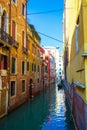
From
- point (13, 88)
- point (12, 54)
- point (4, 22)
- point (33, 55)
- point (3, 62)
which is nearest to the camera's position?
point (3, 62)

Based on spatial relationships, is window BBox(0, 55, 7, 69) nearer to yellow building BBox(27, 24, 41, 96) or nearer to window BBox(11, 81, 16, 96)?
window BBox(11, 81, 16, 96)

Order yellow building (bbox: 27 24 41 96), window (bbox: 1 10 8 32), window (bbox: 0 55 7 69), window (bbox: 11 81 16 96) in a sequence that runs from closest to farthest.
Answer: window (bbox: 0 55 7 69) < window (bbox: 1 10 8 32) < window (bbox: 11 81 16 96) < yellow building (bbox: 27 24 41 96)

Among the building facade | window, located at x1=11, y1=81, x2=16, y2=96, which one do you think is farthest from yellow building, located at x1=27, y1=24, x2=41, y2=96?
window, located at x1=11, y1=81, x2=16, y2=96

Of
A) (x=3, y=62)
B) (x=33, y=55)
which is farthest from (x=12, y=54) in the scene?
(x=33, y=55)

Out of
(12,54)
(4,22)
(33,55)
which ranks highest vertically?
(4,22)

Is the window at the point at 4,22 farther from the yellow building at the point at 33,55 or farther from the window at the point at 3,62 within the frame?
the yellow building at the point at 33,55

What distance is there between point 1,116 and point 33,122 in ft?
6.76

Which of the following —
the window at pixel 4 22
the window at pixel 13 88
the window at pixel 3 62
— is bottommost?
the window at pixel 13 88

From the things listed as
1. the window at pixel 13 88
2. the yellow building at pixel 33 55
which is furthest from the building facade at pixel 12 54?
the yellow building at pixel 33 55

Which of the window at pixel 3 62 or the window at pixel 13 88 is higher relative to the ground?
the window at pixel 3 62

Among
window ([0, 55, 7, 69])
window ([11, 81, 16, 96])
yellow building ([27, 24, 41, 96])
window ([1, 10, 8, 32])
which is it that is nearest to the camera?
window ([0, 55, 7, 69])

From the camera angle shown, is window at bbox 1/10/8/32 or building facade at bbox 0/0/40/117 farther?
window at bbox 1/10/8/32

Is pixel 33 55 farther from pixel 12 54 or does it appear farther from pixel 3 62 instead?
pixel 3 62

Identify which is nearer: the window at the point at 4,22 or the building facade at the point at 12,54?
the building facade at the point at 12,54
